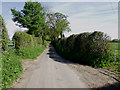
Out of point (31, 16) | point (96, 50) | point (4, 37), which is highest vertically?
point (31, 16)

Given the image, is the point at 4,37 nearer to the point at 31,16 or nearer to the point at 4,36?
the point at 4,36

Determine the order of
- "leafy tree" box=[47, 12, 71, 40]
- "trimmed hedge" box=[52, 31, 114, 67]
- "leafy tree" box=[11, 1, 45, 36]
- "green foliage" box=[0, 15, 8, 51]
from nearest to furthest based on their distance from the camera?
"green foliage" box=[0, 15, 8, 51] → "trimmed hedge" box=[52, 31, 114, 67] → "leafy tree" box=[11, 1, 45, 36] → "leafy tree" box=[47, 12, 71, 40]

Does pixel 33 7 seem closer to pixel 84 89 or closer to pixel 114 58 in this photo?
pixel 114 58

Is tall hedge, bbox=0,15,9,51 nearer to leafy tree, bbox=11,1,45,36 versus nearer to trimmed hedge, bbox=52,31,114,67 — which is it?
trimmed hedge, bbox=52,31,114,67

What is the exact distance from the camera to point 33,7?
34.7 metres

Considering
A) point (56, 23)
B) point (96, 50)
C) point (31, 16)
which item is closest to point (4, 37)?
point (96, 50)

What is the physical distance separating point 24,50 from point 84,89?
1115 cm

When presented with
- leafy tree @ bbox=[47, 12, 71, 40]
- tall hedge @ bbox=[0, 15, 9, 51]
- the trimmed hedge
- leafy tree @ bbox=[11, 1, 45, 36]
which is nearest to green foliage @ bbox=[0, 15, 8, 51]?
tall hedge @ bbox=[0, 15, 9, 51]

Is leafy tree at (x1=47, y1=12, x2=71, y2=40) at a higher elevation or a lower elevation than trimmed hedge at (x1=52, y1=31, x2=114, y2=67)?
higher

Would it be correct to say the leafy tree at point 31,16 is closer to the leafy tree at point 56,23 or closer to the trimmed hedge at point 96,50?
the leafy tree at point 56,23

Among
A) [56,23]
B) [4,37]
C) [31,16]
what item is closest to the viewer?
[4,37]

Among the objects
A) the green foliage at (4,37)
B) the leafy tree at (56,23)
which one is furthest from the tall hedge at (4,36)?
the leafy tree at (56,23)

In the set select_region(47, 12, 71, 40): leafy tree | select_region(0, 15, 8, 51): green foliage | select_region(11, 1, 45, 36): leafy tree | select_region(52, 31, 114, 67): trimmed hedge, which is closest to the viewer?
select_region(0, 15, 8, 51): green foliage

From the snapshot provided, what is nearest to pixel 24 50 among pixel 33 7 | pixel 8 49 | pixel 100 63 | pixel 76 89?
pixel 8 49
